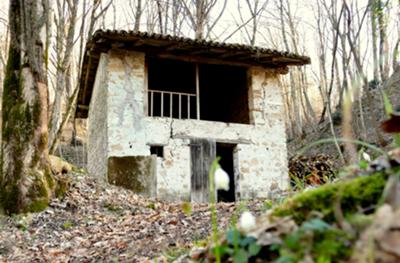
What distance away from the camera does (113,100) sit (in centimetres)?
1023

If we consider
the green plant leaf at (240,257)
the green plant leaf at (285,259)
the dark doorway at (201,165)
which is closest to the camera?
the green plant leaf at (285,259)

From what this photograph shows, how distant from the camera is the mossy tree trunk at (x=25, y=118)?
24.0 feet

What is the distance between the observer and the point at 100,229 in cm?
644

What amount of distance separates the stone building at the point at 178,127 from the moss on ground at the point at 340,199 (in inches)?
316

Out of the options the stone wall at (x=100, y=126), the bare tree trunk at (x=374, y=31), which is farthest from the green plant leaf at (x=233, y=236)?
the stone wall at (x=100, y=126)

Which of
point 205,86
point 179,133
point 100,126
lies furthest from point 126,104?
point 205,86

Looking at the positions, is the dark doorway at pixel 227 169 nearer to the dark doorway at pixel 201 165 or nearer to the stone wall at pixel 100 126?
the dark doorway at pixel 201 165

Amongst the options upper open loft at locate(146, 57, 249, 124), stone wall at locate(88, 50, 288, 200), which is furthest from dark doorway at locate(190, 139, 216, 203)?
upper open loft at locate(146, 57, 249, 124)

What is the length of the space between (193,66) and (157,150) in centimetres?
372

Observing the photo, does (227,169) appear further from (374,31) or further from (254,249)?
(254,249)

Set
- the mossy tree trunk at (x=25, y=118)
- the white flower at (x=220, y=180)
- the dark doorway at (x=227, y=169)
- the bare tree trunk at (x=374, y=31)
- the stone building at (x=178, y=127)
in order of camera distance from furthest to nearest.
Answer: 1. the dark doorway at (x=227, y=169)
2. the stone building at (x=178, y=127)
3. the bare tree trunk at (x=374, y=31)
4. the mossy tree trunk at (x=25, y=118)
5. the white flower at (x=220, y=180)

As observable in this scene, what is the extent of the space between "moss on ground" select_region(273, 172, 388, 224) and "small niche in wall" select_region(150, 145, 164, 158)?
334 inches

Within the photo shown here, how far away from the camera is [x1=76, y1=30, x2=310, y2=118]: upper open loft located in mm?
10141

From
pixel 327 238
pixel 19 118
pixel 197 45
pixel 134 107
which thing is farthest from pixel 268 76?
pixel 327 238
